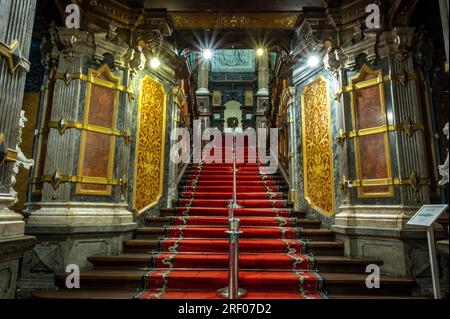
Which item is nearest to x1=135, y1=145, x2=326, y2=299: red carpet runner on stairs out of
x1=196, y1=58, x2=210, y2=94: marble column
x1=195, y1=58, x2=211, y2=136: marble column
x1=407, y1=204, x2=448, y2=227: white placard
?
x1=407, y1=204, x2=448, y2=227: white placard

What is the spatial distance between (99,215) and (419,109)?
4.22 m

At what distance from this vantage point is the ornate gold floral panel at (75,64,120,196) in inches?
144

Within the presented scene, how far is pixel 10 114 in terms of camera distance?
2266 mm

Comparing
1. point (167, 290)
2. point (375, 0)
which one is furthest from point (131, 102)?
point (375, 0)

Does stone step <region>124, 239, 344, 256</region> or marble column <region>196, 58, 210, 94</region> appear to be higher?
marble column <region>196, 58, 210, 94</region>

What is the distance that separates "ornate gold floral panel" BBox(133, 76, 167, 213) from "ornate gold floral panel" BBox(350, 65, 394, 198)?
9.78 feet

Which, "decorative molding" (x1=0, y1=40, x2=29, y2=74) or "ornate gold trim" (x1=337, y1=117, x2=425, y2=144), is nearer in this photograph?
"decorative molding" (x1=0, y1=40, x2=29, y2=74)

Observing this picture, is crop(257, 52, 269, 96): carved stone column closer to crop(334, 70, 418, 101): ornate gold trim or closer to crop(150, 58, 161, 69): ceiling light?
crop(150, 58, 161, 69): ceiling light

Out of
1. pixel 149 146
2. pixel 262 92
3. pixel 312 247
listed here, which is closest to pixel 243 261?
pixel 312 247

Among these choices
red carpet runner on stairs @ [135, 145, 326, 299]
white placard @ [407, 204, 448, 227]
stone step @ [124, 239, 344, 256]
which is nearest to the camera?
white placard @ [407, 204, 448, 227]

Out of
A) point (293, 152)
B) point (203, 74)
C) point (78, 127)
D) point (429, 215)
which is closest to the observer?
point (429, 215)

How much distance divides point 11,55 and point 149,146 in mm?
2418

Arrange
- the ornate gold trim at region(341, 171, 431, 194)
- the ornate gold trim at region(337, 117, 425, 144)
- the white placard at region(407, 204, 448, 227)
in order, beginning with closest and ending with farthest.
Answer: the white placard at region(407, 204, 448, 227) < the ornate gold trim at region(341, 171, 431, 194) < the ornate gold trim at region(337, 117, 425, 144)

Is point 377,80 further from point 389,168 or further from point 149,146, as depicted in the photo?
point 149,146
